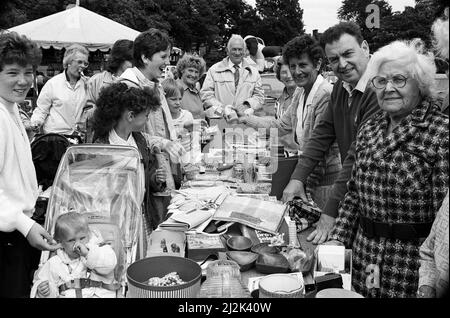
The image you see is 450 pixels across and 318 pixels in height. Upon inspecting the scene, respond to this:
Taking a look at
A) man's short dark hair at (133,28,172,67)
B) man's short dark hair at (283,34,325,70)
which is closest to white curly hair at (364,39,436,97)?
man's short dark hair at (283,34,325,70)

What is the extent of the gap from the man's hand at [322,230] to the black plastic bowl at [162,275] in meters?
0.94

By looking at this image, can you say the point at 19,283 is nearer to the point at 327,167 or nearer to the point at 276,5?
the point at 327,167

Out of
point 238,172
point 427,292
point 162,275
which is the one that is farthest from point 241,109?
point 427,292

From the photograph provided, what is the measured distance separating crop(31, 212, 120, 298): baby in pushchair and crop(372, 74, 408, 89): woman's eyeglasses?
5.23 feet

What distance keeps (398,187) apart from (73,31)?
454 inches

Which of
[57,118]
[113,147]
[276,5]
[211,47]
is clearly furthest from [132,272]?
[276,5]

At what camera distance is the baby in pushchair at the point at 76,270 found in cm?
214

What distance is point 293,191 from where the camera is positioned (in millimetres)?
3236

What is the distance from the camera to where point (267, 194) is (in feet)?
11.1

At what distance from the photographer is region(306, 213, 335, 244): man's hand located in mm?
2611

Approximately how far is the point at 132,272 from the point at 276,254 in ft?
2.50

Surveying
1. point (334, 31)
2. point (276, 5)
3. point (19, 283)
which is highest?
point (276, 5)

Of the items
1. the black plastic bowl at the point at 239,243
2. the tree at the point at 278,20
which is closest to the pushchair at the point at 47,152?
the black plastic bowl at the point at 239,243

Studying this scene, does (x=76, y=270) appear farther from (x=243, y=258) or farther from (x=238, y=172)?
(x=238, y=172)
